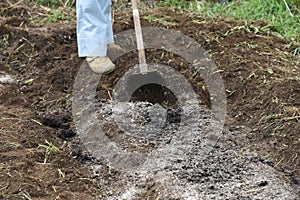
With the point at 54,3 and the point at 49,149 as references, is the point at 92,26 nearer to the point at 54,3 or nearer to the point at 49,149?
the point at 49,149

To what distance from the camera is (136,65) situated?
412 cm

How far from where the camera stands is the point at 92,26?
13.3 feet

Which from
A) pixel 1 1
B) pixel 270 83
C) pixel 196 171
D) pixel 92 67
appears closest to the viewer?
pixel 196 171

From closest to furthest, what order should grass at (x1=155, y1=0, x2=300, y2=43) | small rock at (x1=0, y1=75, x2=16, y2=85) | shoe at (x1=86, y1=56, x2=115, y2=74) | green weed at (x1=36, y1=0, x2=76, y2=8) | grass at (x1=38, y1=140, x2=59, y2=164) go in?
1. grass at (x1=38, y1=140, x2=59, y2=164)
2. shoe at (x1=86, y1=56, x2=115, y2=74)
3. small rock at (x1=0, y1=75, x2=16, y2=85)
4. grass at (x1=155, y1=0, x2=300, y2=43)
5. green weed at (x1=36, y1=0, x2=76, y2=8)

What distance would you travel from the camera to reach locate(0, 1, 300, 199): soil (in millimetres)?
3057

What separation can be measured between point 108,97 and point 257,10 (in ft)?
6.52

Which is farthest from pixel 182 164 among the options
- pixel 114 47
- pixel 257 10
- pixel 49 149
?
pixel 257 10

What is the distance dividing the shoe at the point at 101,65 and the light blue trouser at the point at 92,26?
37 millimetres

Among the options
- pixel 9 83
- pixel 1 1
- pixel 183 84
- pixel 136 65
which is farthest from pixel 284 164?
pixel 1 1

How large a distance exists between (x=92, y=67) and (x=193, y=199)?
1547 millimetres

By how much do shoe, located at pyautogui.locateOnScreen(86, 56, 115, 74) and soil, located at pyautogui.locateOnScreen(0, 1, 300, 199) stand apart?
4 centimetres

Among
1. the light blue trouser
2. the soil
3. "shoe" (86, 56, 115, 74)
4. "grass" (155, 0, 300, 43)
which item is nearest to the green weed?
the soil

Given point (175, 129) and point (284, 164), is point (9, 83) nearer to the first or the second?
point (175, 129)

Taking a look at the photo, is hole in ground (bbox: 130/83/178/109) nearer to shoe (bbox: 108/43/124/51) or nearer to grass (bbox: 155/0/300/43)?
shoe (bbox: 108/43/124/51)
